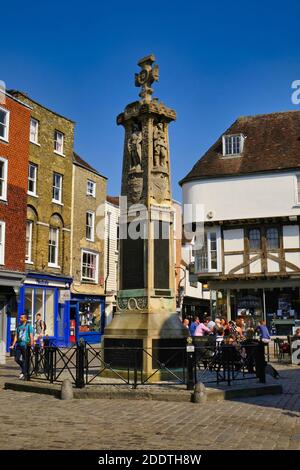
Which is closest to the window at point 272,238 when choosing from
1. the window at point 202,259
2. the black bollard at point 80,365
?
the window at point 202,259

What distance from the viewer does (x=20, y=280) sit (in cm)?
2630

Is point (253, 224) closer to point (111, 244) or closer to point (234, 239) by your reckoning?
point (234, 239)

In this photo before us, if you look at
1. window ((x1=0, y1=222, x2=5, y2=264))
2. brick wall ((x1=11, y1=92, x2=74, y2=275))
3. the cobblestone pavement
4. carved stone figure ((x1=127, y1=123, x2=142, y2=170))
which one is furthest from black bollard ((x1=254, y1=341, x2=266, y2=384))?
brick wall ((x1=11, y1=92, x2=74, y2=275))

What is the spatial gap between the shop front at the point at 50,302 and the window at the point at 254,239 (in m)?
10.7

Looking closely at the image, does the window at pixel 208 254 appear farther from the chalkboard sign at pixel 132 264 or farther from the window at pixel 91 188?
the chalkboard sign at pixel 132 264

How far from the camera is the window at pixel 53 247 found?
30531 millimetres

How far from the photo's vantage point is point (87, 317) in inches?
1340

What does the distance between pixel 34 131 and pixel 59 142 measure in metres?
2.33

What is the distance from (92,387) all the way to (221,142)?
23.6 metres
